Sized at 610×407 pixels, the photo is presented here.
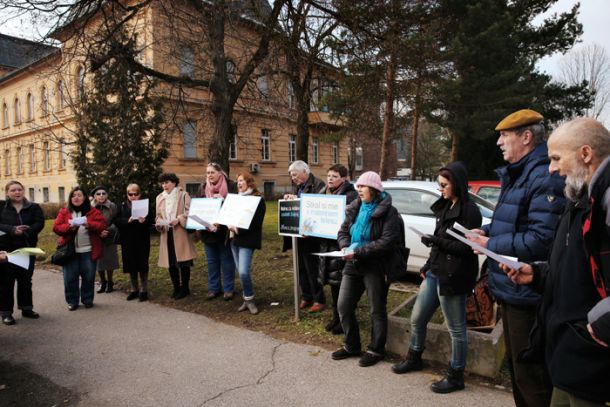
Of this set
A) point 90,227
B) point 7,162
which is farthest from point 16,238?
point 7,162

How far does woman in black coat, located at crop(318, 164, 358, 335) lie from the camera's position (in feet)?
15.5

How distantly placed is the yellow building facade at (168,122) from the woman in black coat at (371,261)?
7.86 m

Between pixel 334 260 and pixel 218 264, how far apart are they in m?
2.45

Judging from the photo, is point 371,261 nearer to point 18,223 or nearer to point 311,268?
point 311,268

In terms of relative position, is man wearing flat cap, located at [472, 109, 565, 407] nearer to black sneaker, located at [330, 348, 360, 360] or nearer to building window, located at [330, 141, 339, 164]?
black sneaker, located at [330, 348, 360, 360]

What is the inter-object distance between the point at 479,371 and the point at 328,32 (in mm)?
9638

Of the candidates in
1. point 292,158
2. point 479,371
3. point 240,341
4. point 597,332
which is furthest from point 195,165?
point 597,332

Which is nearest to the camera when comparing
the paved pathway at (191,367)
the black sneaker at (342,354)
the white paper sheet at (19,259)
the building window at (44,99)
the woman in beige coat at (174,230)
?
the paved pathway at (191,367)

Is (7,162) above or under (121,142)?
above

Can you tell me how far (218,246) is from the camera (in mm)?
6227

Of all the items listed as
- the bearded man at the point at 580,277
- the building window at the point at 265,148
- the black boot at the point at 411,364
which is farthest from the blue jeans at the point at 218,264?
the building window at the point at 265,148

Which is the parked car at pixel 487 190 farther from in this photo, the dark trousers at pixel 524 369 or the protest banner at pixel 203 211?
the dark trousers at pixel 524 369

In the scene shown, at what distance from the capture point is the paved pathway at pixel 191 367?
3.58 meters

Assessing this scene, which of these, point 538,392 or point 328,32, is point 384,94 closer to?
point 328,32
